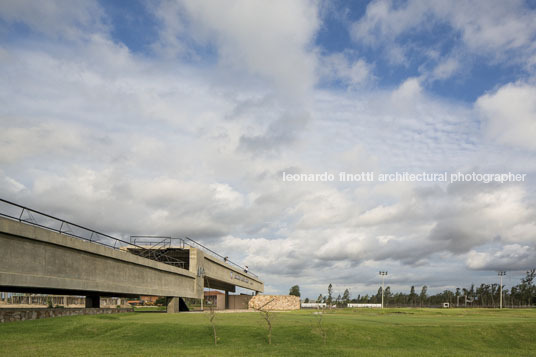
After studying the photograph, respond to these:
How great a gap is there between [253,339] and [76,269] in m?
17.4

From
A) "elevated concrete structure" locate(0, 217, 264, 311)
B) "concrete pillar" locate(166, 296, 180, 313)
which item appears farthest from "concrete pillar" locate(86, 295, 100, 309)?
"concrete pillar" locate(166, 296, 180, 313)

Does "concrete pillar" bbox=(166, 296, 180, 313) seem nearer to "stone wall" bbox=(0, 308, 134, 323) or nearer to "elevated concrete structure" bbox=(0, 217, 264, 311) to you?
"elevated concrete structure" bbox=(0, 217, 264, 311)

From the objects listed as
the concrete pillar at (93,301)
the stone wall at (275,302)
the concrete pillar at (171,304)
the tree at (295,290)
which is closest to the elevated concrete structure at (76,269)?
the concrete pillar at (93,301)

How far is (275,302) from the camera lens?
8525cm

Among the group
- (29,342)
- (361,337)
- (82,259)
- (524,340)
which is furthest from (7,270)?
(524,340)

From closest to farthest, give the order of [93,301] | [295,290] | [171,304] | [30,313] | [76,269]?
[30,313]
[76,269]
[93,301]
[171,304]
[295,290]

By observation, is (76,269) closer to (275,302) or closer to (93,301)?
(93,301)

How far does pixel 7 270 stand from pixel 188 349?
1396 cm

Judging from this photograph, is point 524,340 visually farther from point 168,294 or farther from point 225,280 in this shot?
point 225,280

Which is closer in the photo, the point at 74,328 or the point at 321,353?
the point at 321,353

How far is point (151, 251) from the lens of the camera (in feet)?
216

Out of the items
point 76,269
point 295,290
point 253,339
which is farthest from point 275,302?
point 295,290

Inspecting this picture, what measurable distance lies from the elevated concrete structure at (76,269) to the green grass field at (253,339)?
136 inches

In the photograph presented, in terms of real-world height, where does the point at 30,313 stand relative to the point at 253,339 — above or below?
above
